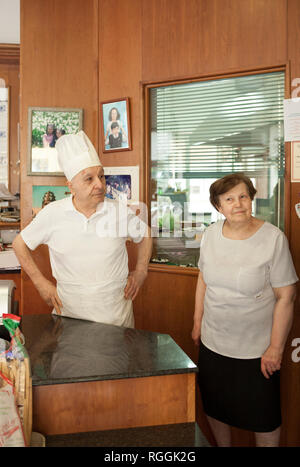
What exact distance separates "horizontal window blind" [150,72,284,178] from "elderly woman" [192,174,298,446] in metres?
0.61

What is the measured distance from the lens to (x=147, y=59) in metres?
2.65

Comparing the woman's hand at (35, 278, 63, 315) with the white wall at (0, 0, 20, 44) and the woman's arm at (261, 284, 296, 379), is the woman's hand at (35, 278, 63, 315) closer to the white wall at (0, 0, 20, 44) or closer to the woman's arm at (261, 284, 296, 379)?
the woman's arm at (261, 284, 296, 379)

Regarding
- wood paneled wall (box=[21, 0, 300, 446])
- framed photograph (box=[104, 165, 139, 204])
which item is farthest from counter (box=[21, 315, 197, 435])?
framed photograph (box=[104, 165, 139, 204])

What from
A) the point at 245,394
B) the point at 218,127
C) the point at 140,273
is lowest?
the point at 245,394

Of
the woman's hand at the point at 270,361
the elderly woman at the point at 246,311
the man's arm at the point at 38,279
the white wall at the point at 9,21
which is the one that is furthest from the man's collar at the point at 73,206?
the white wall at the point at 9,21

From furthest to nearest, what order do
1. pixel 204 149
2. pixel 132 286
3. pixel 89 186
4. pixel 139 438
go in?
pixel 204 149
pixel 132 286
pixel 89 186
pixel 139 438

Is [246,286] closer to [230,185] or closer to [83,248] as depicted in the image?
[230,185]

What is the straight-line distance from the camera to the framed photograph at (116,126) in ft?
8.96

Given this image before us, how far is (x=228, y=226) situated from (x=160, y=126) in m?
1.03

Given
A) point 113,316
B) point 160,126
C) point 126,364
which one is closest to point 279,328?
point 113,316

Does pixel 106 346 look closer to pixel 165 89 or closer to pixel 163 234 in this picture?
pixel 163 234

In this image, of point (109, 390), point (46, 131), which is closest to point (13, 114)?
point (46, 131)

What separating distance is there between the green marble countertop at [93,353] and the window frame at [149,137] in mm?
1080

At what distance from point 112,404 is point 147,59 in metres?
2.13
